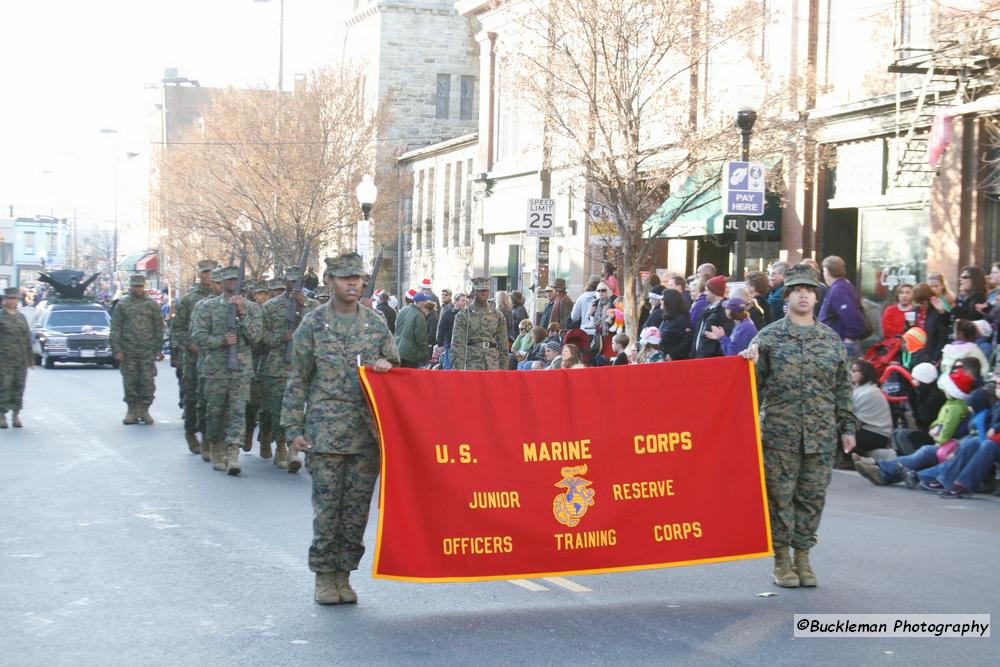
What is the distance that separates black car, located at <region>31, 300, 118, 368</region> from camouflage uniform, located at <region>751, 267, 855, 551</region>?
2817cm

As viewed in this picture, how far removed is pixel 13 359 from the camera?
19.5 m

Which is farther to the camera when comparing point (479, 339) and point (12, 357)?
point (12, 357)

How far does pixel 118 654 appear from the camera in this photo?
6.81m

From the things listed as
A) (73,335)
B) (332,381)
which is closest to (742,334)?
(332,381)

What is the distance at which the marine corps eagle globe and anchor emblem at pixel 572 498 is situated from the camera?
25.7ft

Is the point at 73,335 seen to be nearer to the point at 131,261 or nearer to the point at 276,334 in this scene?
the point at 276,334

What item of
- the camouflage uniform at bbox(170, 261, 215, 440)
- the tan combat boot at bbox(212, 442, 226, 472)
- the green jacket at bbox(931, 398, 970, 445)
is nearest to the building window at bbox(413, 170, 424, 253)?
the camouflage uniform at bbox(170, 261, 215, 440)

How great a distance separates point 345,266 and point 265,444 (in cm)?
781

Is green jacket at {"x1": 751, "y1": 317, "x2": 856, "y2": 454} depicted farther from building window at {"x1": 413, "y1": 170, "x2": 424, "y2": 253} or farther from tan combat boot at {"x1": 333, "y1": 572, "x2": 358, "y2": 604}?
building window at {"x1": 413, "y1": 170, "x2": 424, "y2": 253}

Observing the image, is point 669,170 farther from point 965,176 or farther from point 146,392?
point 146,392

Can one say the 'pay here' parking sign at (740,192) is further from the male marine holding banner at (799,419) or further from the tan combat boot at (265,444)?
the male marine holding banner at (799,419)

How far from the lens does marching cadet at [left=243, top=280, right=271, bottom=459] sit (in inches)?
599

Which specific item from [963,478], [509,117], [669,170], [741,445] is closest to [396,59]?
[509,117]

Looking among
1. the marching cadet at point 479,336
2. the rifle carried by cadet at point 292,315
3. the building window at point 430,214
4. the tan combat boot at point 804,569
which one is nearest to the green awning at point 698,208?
the marching cadet at point 479,336
